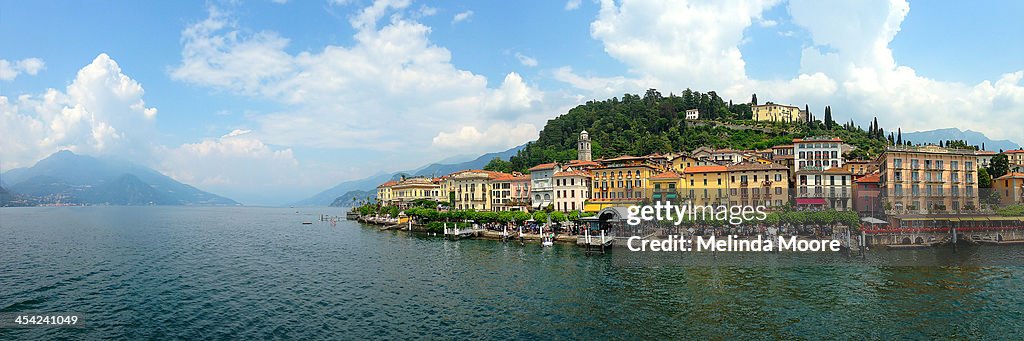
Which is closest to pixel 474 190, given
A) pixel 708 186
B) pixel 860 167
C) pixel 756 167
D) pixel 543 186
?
pixel 543 186

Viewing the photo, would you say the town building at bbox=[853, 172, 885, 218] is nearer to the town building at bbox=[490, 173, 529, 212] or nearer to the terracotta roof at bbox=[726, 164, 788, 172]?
the terracotta roof at bbox=[726, 164, 788, 172]

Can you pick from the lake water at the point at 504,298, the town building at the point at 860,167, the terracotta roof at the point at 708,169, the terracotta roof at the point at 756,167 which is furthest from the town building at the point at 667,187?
the town building at the point at 860,167

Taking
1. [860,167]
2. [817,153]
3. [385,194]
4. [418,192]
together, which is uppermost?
[817,153]

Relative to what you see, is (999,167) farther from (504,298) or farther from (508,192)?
(504,298)

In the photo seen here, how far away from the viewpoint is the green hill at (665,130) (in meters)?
132

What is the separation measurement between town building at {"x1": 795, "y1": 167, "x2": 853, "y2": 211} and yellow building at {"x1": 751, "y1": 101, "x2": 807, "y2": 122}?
332 ft

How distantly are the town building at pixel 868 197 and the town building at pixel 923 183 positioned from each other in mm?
1192

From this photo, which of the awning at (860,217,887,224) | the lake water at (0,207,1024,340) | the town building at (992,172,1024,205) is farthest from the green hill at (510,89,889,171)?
the lake water at (0,207,1024,340)

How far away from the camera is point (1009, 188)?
247 ft

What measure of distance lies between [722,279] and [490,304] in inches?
704

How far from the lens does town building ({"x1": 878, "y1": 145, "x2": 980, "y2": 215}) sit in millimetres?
60656

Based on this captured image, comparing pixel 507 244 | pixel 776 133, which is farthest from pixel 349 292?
pixel 776 133

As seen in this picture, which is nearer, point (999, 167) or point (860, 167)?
point (999, 167)

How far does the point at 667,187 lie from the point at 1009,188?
47.7 meters
